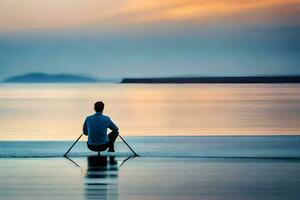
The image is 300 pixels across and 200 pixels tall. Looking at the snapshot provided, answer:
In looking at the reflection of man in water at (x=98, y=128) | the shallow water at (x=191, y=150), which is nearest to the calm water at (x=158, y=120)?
the shallow water at (x=191, y=150)

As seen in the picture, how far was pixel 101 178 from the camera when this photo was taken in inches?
483

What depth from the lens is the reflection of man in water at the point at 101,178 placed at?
1048 cm

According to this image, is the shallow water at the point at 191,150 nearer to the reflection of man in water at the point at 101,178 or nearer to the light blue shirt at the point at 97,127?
the light blue shirt at the point at 97,127

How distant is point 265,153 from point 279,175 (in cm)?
487

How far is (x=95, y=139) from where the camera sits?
51.3 ft

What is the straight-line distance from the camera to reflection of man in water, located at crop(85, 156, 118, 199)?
412 inches

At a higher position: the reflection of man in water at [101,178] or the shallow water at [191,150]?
the shallow water at [191,150]

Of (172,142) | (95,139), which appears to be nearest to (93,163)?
(95,139)

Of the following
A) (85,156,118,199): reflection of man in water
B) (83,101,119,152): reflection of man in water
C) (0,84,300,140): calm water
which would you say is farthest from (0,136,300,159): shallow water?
(0,84,300,140): calm water

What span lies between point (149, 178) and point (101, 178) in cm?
72

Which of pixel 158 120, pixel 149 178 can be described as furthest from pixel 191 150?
pixel 158 120

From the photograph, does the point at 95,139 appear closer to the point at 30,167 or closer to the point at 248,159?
the point at 30,167

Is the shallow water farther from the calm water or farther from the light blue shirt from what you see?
the calm water

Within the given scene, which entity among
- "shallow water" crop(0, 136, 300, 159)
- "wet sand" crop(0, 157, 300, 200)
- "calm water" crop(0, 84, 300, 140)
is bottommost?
"wet sand" crop(0, 157, 300, 200)
